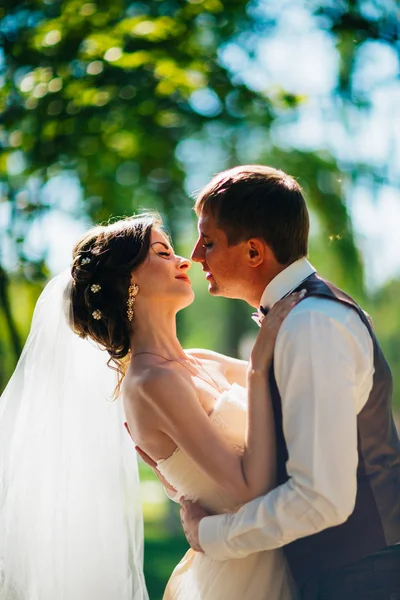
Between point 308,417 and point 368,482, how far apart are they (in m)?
0.31

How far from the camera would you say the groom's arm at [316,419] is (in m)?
2.19

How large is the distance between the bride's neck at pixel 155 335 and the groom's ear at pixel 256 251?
567mm

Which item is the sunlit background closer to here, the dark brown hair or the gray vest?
the dark brown hair

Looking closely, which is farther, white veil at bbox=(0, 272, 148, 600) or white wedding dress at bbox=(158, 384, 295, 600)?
white veil at bbox=(0, 272, 148, 600)

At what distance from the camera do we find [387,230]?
7.67 meters

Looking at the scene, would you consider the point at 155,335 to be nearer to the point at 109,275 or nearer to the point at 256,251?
the point at 109,275

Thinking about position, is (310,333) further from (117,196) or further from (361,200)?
(361,200)

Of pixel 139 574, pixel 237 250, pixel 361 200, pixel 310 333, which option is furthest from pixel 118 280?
pixel 361 200

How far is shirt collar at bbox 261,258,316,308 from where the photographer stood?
8.19 feet

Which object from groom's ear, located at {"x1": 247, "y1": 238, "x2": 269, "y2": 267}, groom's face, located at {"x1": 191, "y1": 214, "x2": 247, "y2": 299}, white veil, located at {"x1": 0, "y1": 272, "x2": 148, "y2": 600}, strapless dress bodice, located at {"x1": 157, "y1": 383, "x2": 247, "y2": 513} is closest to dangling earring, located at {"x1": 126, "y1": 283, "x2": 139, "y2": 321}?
white veil, located at {"x1": 0, "y1": 272, "x2": 148, "y2": 600}

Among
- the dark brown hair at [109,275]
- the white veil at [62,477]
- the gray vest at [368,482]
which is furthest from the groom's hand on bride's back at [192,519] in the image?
the white veil at [62,477]

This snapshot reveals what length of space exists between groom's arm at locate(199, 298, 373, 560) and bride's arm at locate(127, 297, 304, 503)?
0.09 m

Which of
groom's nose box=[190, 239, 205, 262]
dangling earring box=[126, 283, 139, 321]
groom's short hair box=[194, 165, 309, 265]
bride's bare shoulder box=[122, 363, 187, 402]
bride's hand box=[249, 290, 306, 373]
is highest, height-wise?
groom's short hair box=[194, 165, 309, 265]

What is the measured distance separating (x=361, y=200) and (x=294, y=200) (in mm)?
6165
